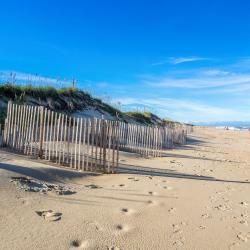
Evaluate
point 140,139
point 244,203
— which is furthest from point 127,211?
point 140,139

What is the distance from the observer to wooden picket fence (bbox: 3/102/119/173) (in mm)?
10539

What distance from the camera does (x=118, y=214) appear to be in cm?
612

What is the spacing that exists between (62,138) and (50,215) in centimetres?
565

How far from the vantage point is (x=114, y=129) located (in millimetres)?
10914

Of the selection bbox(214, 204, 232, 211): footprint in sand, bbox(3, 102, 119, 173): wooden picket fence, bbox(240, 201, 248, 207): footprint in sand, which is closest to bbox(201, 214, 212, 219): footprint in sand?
bbox(214, 204, 232, 211): footprint in sand

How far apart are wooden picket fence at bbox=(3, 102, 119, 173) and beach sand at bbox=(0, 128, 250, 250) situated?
1.12 meters

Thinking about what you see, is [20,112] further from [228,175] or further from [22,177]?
[228,175]

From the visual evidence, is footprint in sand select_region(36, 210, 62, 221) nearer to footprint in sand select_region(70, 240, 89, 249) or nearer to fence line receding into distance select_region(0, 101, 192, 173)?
footprint in sand select_region(70, 240, 89, 249)

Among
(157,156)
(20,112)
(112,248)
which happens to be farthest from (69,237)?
(157,156)

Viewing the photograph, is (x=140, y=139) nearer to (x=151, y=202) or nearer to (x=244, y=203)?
(x=244, y=203)

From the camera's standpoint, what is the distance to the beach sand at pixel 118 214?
5.02m

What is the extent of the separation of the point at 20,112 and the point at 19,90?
10.3m

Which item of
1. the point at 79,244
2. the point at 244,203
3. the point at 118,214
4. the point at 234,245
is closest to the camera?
the point at 79,244

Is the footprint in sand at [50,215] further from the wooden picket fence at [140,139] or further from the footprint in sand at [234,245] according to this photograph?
the wooden picket fence at [140,139]
